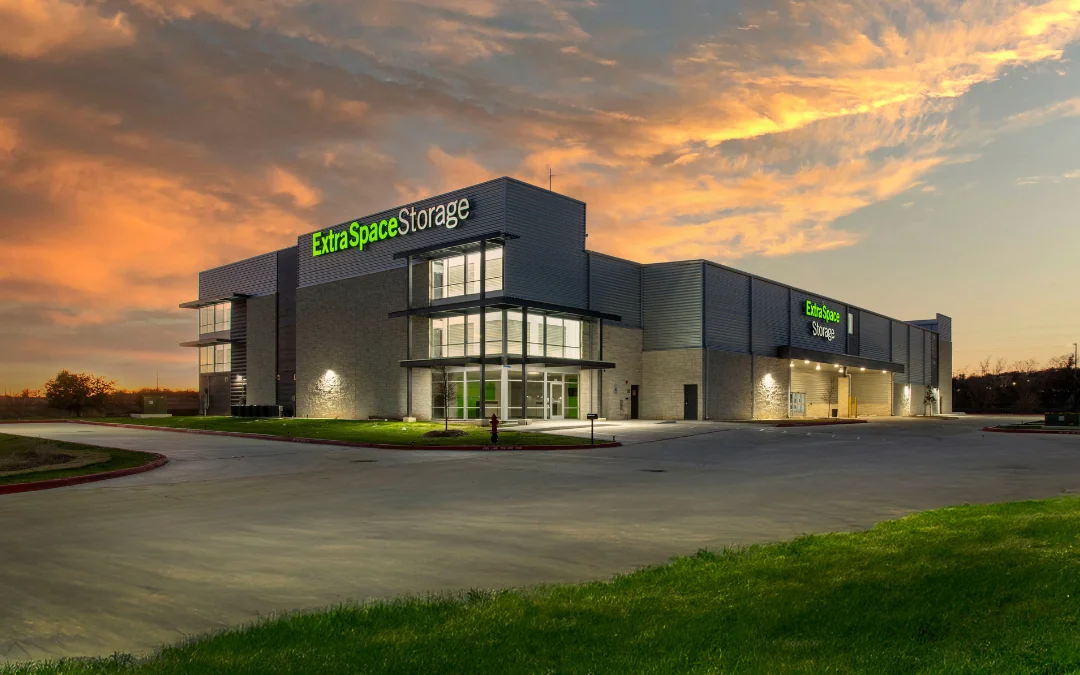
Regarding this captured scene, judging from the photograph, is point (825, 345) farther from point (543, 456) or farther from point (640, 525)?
point (640, 525)

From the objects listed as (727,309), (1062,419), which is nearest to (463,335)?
(727,309)

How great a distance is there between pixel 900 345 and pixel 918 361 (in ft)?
21.5

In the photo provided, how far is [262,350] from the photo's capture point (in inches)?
2375

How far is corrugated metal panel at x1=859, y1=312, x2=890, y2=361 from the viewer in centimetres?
7388

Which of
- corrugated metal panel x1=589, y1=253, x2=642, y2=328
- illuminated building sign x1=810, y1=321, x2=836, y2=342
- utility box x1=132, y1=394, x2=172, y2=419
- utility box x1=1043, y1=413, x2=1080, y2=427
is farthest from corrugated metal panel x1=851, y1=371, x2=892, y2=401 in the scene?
utility box x1=132, y1=394, x2=172, y2=419

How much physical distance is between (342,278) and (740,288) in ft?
89.8

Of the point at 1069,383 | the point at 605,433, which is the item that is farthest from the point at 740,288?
the point at 1069,383

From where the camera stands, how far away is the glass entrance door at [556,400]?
152 ft

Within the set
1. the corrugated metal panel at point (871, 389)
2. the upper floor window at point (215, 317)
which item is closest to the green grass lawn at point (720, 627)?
the upper floor window at point (215, 317)

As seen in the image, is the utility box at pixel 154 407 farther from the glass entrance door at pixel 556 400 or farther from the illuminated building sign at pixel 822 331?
the illuminated building sign at pixel 822 331

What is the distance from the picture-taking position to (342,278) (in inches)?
2076

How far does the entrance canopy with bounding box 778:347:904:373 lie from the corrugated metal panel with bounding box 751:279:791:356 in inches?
42.8

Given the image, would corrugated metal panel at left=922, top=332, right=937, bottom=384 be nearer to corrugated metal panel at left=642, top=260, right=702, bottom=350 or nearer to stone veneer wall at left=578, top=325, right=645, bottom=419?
corrugated metal panel at left=642, top=260, right=702, bottom=350

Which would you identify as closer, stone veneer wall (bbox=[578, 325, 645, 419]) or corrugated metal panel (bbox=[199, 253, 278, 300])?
stone veneer wall (bbox=[578, 325, 645, 419])
